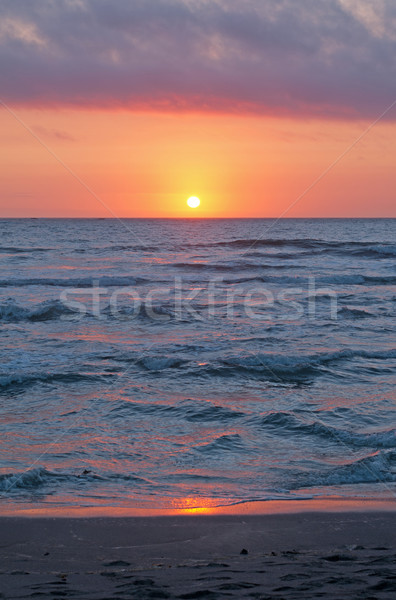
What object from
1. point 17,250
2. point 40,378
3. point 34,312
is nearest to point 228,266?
point 17,250

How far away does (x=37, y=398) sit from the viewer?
943cm

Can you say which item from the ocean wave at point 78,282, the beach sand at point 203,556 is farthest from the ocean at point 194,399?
the ocean wave at point 78,282

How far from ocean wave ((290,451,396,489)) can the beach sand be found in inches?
38.2

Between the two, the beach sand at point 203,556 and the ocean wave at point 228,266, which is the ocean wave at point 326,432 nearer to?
the beach sand at point 203,556

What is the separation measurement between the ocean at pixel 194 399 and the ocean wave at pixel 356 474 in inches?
0.8

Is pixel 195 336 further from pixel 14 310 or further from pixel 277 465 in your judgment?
pixel 277 465

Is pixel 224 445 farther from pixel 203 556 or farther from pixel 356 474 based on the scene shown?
pixel 203 556

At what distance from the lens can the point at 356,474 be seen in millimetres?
6477

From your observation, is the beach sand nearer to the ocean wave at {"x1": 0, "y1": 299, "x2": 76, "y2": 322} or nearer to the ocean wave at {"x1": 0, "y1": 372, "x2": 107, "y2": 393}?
the ocean wave at {"x1": 0, "y1": 372, "x2": 107, "y2": 393}

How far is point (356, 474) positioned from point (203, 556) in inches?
106

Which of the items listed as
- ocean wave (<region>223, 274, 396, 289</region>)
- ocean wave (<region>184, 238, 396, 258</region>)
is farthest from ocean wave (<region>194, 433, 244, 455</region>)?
ocean wave (<region>184, 238, 396, 258</region>)

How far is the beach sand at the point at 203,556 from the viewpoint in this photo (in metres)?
3.50

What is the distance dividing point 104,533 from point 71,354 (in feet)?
26.3

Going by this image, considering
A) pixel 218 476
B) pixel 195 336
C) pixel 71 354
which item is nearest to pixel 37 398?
pixel 71 354
